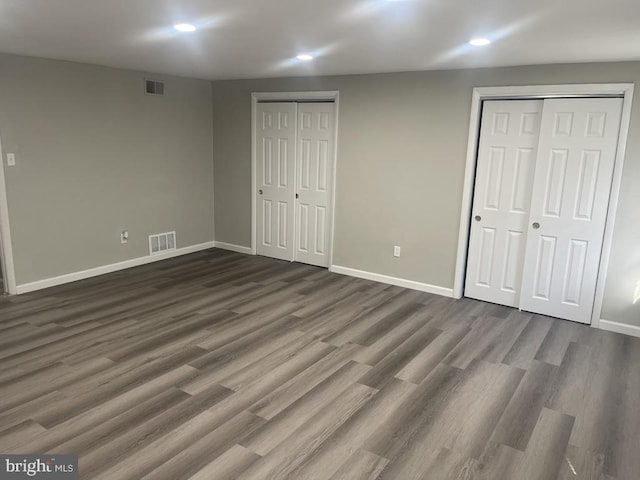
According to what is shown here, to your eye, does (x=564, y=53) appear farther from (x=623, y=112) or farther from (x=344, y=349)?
(x=344, y=349)

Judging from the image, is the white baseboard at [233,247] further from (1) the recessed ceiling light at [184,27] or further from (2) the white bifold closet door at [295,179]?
(1) the recessed ceiling light at [184,27]

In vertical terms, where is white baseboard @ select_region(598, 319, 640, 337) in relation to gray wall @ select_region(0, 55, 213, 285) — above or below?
below

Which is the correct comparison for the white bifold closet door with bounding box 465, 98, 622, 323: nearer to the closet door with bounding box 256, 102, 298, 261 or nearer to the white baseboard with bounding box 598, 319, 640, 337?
the white baseboard with bounding box 598, 319, 640, 337

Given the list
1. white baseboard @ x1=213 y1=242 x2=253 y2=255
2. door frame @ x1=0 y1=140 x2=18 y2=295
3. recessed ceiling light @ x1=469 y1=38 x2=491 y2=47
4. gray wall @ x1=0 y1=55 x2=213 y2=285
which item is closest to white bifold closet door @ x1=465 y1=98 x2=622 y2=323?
recessed ceiling light @ x1=469 y1=38 x2=491 y2=47

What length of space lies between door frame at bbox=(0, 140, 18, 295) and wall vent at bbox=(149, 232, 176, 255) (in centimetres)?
163

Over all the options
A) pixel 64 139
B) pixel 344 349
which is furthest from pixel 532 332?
pixel 64 139

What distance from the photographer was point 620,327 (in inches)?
169

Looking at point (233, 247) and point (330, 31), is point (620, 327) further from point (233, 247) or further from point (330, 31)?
point (233, 247)

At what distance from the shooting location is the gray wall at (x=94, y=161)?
4.66m

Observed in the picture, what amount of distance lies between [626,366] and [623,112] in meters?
2.11

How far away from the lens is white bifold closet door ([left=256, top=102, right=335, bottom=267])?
19.2ft

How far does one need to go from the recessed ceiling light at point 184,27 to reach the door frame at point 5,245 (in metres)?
2.51

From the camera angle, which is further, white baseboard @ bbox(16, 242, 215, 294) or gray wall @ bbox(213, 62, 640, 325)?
white baseboard @ bbox(16, 242, 215, 294)

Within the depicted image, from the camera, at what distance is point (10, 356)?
138 inches
